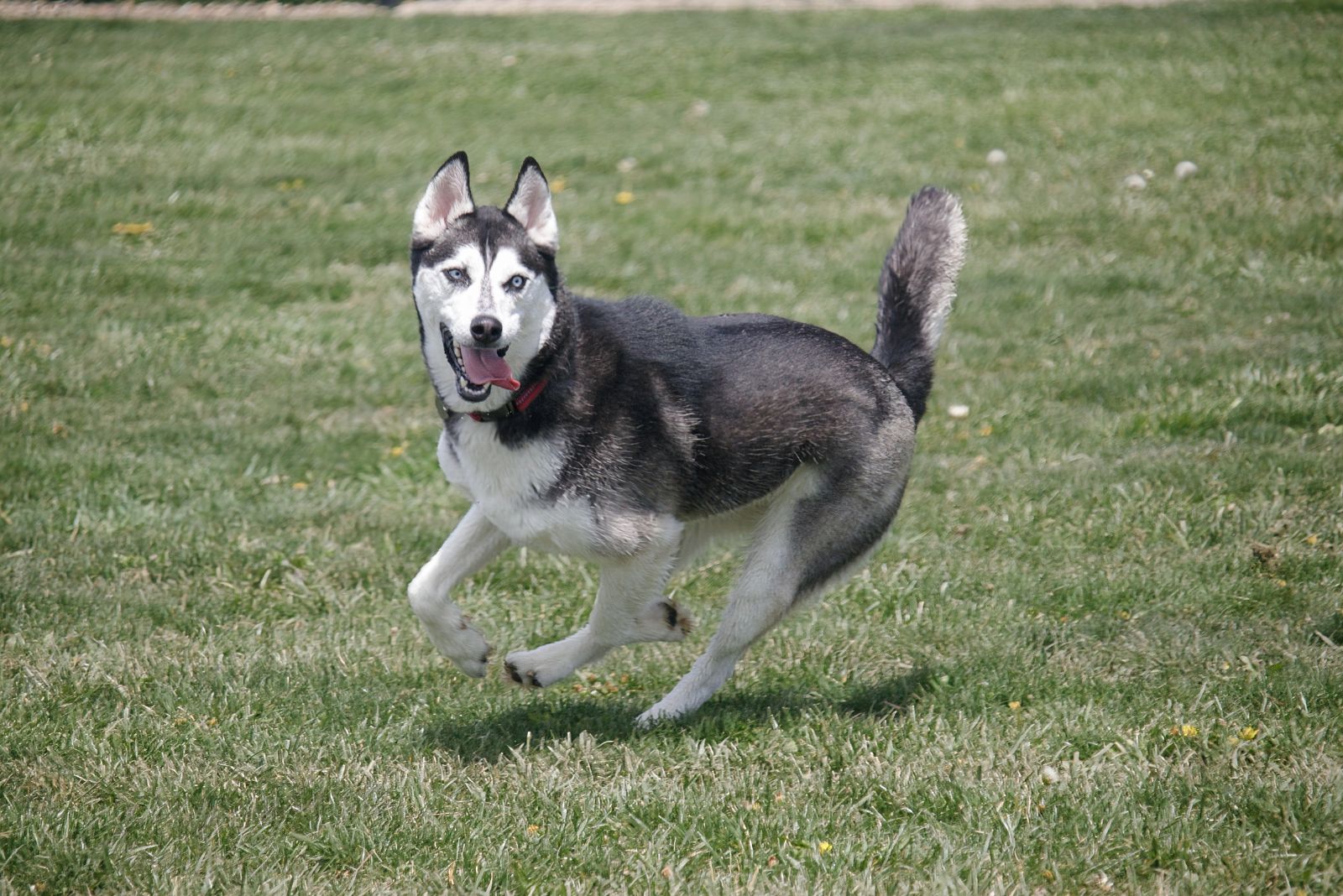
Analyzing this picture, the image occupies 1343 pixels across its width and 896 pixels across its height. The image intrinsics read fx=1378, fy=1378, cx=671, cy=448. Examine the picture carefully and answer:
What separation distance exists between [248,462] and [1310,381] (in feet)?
18.0

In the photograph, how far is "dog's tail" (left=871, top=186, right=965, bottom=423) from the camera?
196 inches

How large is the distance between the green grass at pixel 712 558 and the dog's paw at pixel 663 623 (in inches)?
11.7

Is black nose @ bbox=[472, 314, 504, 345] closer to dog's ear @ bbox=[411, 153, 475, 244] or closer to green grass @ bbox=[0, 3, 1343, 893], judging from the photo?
dog's ear @ bbox=[411, 153, 475, 244]

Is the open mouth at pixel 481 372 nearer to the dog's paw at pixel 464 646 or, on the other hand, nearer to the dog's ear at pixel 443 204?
the dog's ear at pixel 443 204

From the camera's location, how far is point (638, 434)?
4.48 m

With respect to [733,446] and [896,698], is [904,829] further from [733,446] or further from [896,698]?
[733,446]

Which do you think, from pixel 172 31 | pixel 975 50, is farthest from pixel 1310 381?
pixel 172 31

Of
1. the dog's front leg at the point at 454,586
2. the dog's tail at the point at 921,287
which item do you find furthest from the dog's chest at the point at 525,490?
the dog's tail at the point at 921,287

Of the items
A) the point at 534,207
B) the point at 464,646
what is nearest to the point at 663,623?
the point at 464,646

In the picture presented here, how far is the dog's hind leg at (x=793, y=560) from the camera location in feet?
15.0

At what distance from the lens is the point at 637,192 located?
11.5 meters

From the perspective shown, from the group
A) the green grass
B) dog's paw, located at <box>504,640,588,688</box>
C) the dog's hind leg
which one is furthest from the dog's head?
the green grass

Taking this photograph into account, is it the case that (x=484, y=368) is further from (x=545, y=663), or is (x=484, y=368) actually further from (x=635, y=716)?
(x=635, y=716)

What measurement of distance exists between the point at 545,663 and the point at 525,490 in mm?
672
